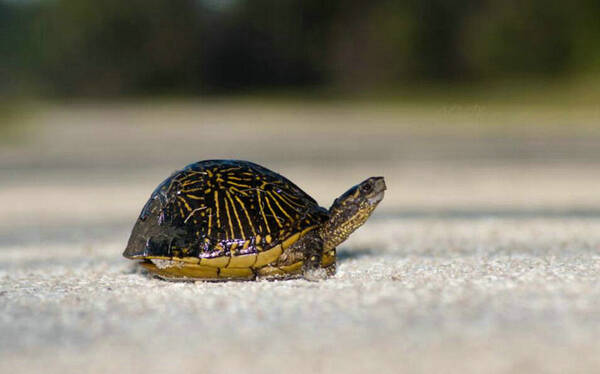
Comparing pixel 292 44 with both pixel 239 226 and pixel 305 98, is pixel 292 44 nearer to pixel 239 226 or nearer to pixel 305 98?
pixel 305 98

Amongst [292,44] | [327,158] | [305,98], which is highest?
[292,44]

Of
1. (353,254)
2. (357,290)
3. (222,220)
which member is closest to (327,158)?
(353,254)

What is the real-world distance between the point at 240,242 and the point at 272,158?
11.3 metres

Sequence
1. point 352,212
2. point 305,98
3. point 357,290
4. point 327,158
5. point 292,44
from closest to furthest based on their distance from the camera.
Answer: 1. point 357,290
2. point 352,212
3. point 327,158
4. point 305,98
5. point 292,44

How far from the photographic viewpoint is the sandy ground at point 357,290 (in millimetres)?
2656

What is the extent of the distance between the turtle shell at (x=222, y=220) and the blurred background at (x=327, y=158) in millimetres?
164

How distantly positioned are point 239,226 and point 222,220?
98 mm

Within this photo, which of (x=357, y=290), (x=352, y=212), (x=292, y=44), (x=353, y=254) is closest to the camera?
(x=357, y=290)

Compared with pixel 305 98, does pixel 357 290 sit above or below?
below

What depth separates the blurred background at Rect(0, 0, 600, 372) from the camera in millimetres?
2979

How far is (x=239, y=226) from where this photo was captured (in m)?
3.80

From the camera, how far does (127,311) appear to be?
338 centimetres

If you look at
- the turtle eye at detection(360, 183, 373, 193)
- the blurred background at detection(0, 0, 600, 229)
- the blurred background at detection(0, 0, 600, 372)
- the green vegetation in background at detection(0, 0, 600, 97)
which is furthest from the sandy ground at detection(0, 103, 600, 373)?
the green vegetation in background at detection(0, 0, 600, 97)

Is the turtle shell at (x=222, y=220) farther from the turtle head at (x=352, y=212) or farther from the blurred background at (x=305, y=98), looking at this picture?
the blurred background at (x=305, y=98)
